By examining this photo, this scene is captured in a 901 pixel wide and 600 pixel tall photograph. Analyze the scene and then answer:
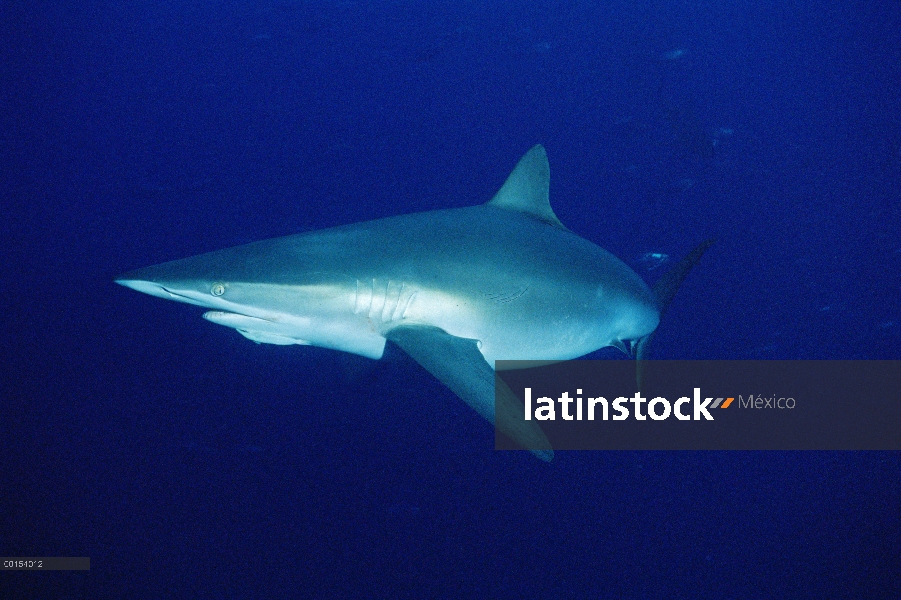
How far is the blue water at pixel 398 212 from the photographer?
613 cm

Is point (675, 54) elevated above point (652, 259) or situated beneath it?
elevated above

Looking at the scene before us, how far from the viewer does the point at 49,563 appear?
6016 millimetres

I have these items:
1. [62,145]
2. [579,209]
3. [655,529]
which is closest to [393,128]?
[579,209]

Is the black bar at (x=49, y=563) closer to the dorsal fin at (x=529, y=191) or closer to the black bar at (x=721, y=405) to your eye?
the black bar at (x=721, y=405)

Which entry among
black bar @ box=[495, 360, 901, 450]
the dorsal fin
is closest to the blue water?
black bar @ box=[495, 360, 901, 450]

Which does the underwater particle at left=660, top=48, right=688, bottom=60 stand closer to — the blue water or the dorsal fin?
the blue water

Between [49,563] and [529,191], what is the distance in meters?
7.05

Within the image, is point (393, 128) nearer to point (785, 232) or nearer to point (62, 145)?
point (62, 145)

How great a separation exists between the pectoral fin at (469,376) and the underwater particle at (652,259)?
243 inches

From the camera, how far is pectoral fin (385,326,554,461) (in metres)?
2.54

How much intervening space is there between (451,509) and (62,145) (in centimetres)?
1117

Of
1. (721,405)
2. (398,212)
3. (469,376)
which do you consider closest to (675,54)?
(398,212)

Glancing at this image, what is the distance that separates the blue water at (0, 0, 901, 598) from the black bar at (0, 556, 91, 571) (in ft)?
0.35

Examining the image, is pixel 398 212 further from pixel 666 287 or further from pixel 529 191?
pixel 666 287
